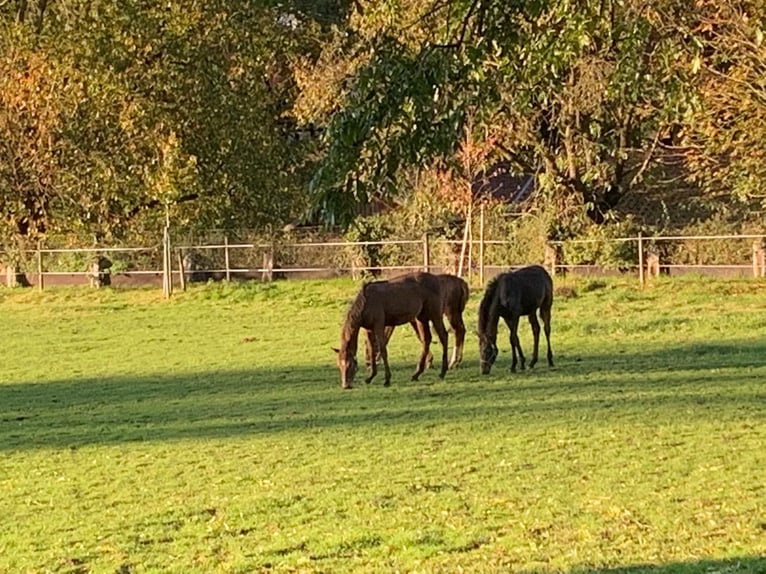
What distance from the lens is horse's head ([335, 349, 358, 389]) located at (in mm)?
16000

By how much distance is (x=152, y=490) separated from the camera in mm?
10062

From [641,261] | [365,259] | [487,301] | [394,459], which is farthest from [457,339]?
→ [365,259]

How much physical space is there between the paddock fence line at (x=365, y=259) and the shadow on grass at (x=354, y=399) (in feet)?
41.6

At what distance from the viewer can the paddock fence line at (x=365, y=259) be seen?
31.2 meters

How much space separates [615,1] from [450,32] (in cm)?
109

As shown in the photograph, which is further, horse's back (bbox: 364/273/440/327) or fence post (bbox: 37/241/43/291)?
fence post (bbox: 37/241/43/291)

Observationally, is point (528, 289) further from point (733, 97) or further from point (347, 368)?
point (733, 97)

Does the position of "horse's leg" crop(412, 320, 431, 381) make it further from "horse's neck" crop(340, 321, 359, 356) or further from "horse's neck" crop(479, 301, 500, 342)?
"horse's neck" crop(340, 321, 359, 356)

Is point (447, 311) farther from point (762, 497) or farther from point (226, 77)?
point (226, 77)

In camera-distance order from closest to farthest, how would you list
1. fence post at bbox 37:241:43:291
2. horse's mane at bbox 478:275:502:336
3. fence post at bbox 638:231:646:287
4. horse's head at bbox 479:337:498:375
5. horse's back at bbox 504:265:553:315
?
horse's head at bbox 479:337:498:375
horse's mane at bbox 478:275:502:336
horse's back at bbox 504:265:553:315
fence post at bbox 638:231:646:287
fence post at bbox 37:241:43:291

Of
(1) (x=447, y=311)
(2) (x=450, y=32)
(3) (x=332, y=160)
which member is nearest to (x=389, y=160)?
(3) (x=332, y=160)

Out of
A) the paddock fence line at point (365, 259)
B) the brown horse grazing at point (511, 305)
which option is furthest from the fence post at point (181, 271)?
the brown horse grazing at point (511, 305)

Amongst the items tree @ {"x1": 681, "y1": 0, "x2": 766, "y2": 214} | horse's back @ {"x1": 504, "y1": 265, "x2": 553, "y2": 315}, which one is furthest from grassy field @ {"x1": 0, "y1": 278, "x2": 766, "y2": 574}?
tree @ {"x1": 681, "y1": 0, "x2": 766, "y2": 214}

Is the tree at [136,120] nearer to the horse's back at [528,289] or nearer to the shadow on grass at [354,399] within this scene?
the shadow on grass at [354,399]
